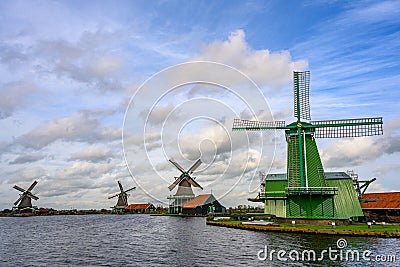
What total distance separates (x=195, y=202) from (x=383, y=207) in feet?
197

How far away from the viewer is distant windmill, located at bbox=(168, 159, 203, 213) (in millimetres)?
103438

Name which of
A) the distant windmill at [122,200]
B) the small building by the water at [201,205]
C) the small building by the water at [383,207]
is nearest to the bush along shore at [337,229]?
the small building by the water at [383,207]

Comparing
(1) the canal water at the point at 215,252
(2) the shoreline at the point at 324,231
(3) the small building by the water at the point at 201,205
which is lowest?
(1) the canal water at the point at 215,252

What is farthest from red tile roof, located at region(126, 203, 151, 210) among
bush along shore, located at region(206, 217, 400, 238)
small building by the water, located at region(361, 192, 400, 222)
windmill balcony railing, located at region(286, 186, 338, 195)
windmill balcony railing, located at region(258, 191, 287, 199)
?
windmill balcony railing, located at region(286, 186, 338, 195)

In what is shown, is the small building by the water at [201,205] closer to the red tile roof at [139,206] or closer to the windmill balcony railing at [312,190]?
the red tile roof at [139,206]

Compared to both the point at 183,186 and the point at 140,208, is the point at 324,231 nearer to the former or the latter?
the point at 183,186

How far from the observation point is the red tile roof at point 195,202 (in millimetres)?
101738

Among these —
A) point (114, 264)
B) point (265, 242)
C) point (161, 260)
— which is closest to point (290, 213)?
point (265, 242)

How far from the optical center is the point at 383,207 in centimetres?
4972

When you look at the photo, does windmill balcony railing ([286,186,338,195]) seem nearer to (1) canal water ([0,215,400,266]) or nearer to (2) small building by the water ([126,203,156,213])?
(1) canal water ([0,215,400,266])

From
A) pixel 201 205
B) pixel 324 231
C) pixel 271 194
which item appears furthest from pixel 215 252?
pixel 201 205

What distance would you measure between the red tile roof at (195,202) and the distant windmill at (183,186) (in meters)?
1.82

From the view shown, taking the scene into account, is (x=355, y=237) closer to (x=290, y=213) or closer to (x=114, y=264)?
(x=290, y=213)

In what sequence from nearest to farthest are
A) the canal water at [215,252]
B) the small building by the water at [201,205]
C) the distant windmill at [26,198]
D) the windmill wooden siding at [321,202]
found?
1. the canal water at [215,252]
2. the windmill wooden siding at [321,202]
3. the small building by the water at [201,205]
4. the distant windmill at [26,198]
